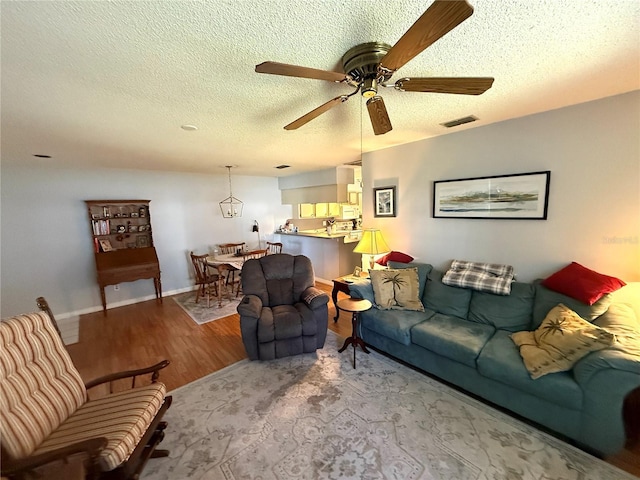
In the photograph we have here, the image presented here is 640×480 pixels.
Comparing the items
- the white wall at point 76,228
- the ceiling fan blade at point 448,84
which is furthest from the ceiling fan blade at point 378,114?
the white wall at point 76,228

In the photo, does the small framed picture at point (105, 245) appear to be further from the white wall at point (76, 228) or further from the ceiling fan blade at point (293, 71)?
the ceiling fan blade at point (293, 71)

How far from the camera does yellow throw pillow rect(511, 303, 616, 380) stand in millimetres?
1594

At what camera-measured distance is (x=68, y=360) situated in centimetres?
165

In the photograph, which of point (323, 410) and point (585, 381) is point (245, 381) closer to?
point (323, 410)

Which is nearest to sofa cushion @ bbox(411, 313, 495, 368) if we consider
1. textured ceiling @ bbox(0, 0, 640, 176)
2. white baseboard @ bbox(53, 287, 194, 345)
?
textured ceiling @ bbox(0, 0, 640, 176)

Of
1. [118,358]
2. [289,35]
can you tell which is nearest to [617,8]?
[289,35]

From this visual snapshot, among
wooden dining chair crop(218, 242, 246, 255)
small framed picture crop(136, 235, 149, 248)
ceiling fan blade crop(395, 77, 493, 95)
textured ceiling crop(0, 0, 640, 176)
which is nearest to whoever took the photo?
textured ceiling crop(0, 0, 640, 176)

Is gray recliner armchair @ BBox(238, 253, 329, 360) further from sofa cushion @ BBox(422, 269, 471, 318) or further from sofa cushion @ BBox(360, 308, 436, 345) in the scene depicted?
sofa cushion @ BBox(422, 269, 471, 318)

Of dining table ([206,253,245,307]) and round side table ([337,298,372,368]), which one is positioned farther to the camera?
dining table ([206,253,245,307])

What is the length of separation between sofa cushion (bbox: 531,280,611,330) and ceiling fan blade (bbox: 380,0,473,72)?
2.30 metres

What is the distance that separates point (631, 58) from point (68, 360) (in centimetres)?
397

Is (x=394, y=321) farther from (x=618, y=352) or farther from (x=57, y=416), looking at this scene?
(x=57, y=416)

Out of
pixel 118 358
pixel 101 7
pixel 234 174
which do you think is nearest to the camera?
pixel 101 7

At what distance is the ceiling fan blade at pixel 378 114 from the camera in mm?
1449
